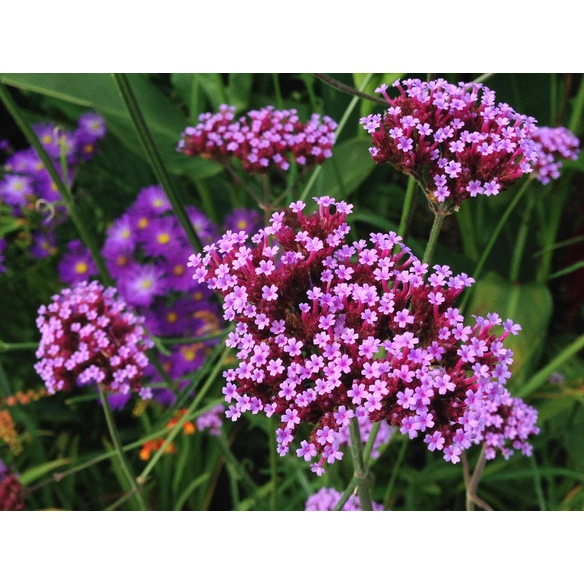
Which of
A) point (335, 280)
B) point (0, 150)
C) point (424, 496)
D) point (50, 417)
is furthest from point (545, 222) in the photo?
point (0, 150)

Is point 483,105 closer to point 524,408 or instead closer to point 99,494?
point 524,408

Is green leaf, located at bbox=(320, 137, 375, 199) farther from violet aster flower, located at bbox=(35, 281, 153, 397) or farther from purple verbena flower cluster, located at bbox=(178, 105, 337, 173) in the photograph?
violet aster flower, located at bbox=(35, 281, 153, 397)

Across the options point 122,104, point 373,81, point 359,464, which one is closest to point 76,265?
point 122,104

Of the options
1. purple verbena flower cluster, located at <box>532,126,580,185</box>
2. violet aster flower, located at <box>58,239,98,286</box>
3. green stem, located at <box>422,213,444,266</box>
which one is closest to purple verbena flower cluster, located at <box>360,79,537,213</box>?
green stem, located at <box>422,213,444,266</box>

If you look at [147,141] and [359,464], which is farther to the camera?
[147,141]

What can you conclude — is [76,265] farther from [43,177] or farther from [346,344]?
[346,344]

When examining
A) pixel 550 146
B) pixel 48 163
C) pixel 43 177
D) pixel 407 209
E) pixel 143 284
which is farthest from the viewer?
pixel 43 177
